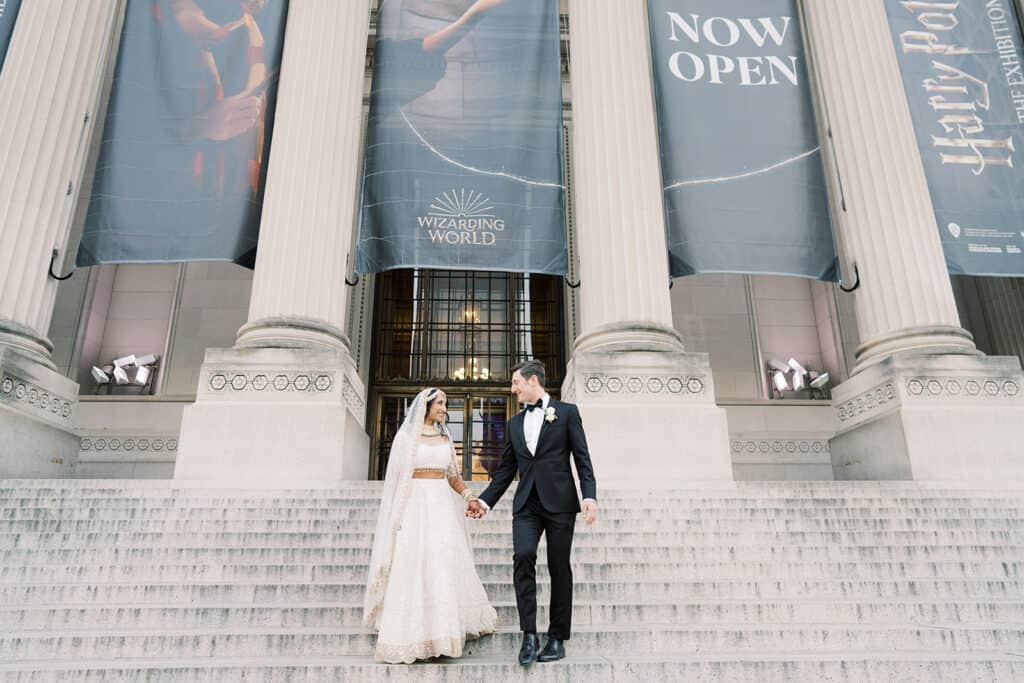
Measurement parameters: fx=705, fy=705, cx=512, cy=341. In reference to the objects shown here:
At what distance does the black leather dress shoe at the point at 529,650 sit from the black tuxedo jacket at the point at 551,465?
724mm

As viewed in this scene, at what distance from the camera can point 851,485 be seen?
781cm

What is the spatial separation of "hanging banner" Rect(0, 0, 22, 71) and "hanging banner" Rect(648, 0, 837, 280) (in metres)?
9.71

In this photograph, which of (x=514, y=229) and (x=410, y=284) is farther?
(x=410, y=284)

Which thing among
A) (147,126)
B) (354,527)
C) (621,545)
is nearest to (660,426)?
(621,545)

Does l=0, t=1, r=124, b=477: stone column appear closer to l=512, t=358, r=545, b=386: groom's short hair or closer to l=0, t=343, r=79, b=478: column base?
l=0, t=343, r=79, b=478: column base

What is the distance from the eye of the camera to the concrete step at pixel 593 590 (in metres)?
5.31

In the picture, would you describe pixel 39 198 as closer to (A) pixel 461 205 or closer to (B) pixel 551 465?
(A) pixel 461 205

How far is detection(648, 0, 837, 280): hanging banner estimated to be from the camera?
33.1 ft

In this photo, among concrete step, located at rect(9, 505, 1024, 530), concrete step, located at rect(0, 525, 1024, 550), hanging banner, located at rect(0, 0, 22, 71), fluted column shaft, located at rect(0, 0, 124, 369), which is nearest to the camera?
concrete step, located at rect(0, 525, 1024, 550)

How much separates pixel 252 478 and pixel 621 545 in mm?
4687

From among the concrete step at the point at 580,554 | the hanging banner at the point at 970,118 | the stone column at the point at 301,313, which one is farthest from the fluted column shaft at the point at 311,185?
the hanging banner at the point at 970,118

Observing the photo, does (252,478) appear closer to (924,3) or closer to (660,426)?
A: (660,426)

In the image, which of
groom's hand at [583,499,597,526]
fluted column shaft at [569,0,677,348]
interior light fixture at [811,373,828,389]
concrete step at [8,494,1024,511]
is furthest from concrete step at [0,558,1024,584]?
interior light fixture at [811,373,828,389]

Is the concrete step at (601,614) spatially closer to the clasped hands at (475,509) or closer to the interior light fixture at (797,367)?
the clasped hands at (475,509)
